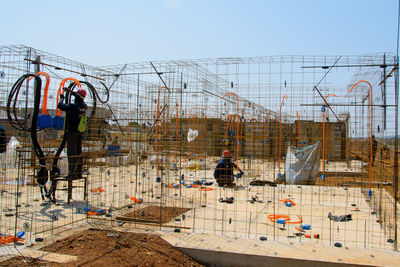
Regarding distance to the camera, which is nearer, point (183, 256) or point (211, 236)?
point (183, 256)

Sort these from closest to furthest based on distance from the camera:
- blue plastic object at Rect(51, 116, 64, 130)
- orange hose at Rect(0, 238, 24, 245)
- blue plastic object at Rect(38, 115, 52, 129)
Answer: orange hose at Rect(0, 238, 24, 245)
blue plastic object at Rect(38, 115, 52, 129)
blue plastic object at Rect(51, 116, 64, 130)

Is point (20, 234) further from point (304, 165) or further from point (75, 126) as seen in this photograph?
point (304, 165)

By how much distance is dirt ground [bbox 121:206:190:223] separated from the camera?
5.80 metres

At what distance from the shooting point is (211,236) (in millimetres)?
4836

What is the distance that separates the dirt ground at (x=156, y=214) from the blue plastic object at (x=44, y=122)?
7.76 feet

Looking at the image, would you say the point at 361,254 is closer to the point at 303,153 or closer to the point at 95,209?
the point at 95,209

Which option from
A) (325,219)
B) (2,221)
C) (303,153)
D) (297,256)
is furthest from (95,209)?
(303,153)

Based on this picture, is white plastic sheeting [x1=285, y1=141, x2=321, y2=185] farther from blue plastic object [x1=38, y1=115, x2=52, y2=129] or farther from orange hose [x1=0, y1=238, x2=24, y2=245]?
orange hose [x1=0, y1=238, x2=24, y2=245]

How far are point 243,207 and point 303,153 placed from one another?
409 cm

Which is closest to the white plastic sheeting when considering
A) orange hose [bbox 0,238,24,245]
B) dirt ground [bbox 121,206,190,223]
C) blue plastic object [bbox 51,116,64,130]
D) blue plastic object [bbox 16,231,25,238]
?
dirt ground [bbox 121,206,190,223]

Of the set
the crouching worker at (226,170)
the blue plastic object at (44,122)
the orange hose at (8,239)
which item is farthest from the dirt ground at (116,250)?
the crouching worker at (226,170)

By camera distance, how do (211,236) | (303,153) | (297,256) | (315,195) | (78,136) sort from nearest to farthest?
(297,256) < (211,236) < (78,136) < (315,195) < (303,153)

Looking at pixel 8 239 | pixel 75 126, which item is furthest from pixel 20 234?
pixel 75 126

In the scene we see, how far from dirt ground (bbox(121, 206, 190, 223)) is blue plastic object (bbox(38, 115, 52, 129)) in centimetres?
237
